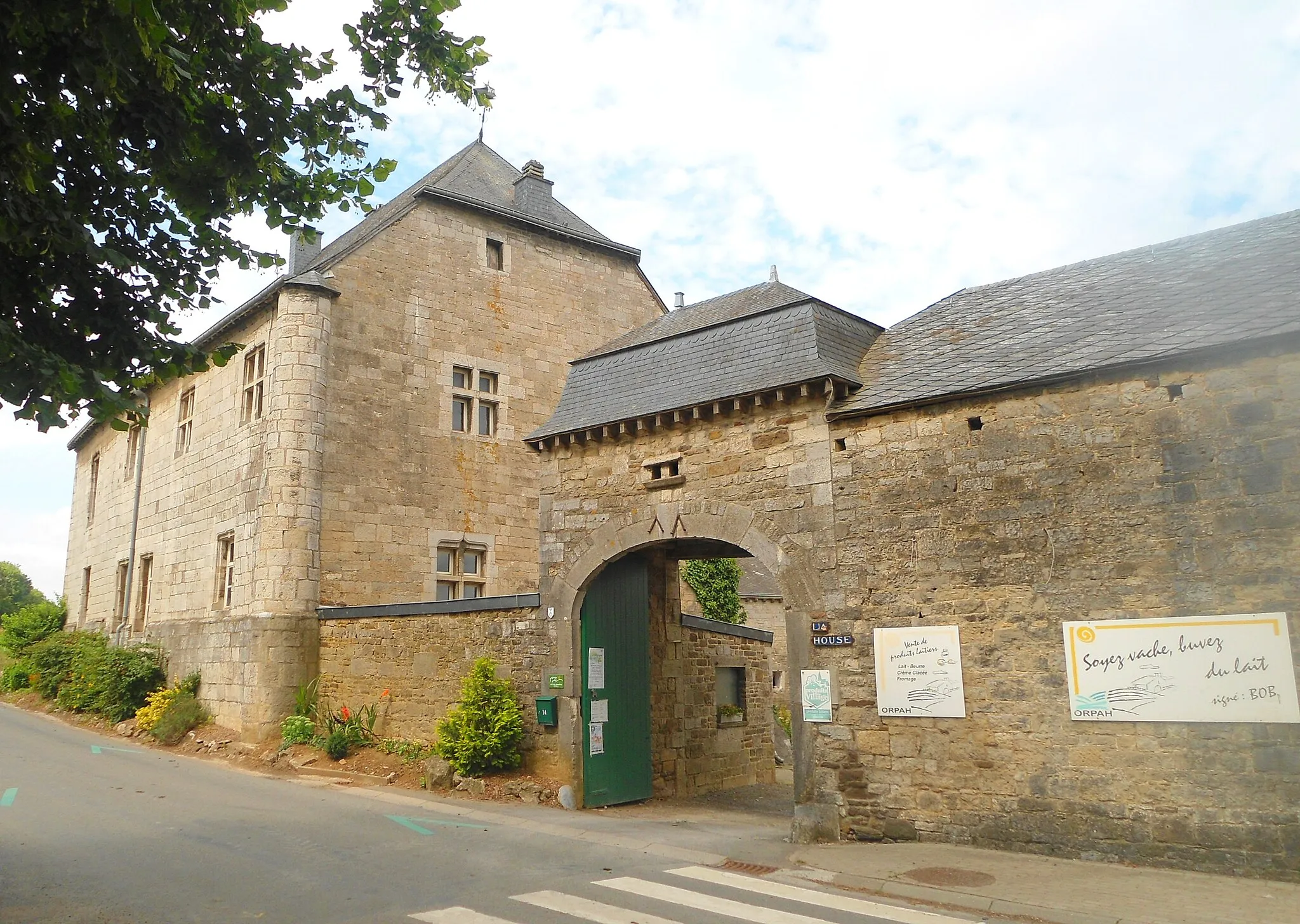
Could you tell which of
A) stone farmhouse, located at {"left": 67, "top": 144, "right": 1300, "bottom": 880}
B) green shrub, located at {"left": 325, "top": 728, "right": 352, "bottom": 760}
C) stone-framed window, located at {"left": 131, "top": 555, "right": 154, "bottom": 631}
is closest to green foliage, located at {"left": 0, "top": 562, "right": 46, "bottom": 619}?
stone-framed window, located at {"left": 131, "top": 555, "right": 154, "bottom": 631}

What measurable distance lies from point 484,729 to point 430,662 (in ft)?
5.17

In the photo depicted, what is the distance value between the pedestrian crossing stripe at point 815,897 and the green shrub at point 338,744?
6671 millimetres

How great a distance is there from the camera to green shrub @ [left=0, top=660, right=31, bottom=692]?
21734 millimetres

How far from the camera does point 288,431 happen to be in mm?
14672

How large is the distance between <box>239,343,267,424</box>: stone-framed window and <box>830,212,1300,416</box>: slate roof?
10.2 metres

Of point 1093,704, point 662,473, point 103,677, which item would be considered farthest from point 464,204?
point 1093,704

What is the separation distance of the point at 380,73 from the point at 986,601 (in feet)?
21.8

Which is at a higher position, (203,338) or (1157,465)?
(203,338)

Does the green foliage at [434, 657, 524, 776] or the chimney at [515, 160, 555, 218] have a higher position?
the chimney at [515, 160, 555, 218]

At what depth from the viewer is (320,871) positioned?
714 centimetres

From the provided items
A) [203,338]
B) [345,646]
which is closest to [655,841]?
[345,646]

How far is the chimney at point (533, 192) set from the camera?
18453 mm

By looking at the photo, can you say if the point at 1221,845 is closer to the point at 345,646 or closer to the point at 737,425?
the point at 737,425

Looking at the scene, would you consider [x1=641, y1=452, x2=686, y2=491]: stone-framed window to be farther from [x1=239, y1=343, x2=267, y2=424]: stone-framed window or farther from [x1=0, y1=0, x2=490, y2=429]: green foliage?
[x1=239, y1=343, x2=267, y2=424]: stone-framed window
